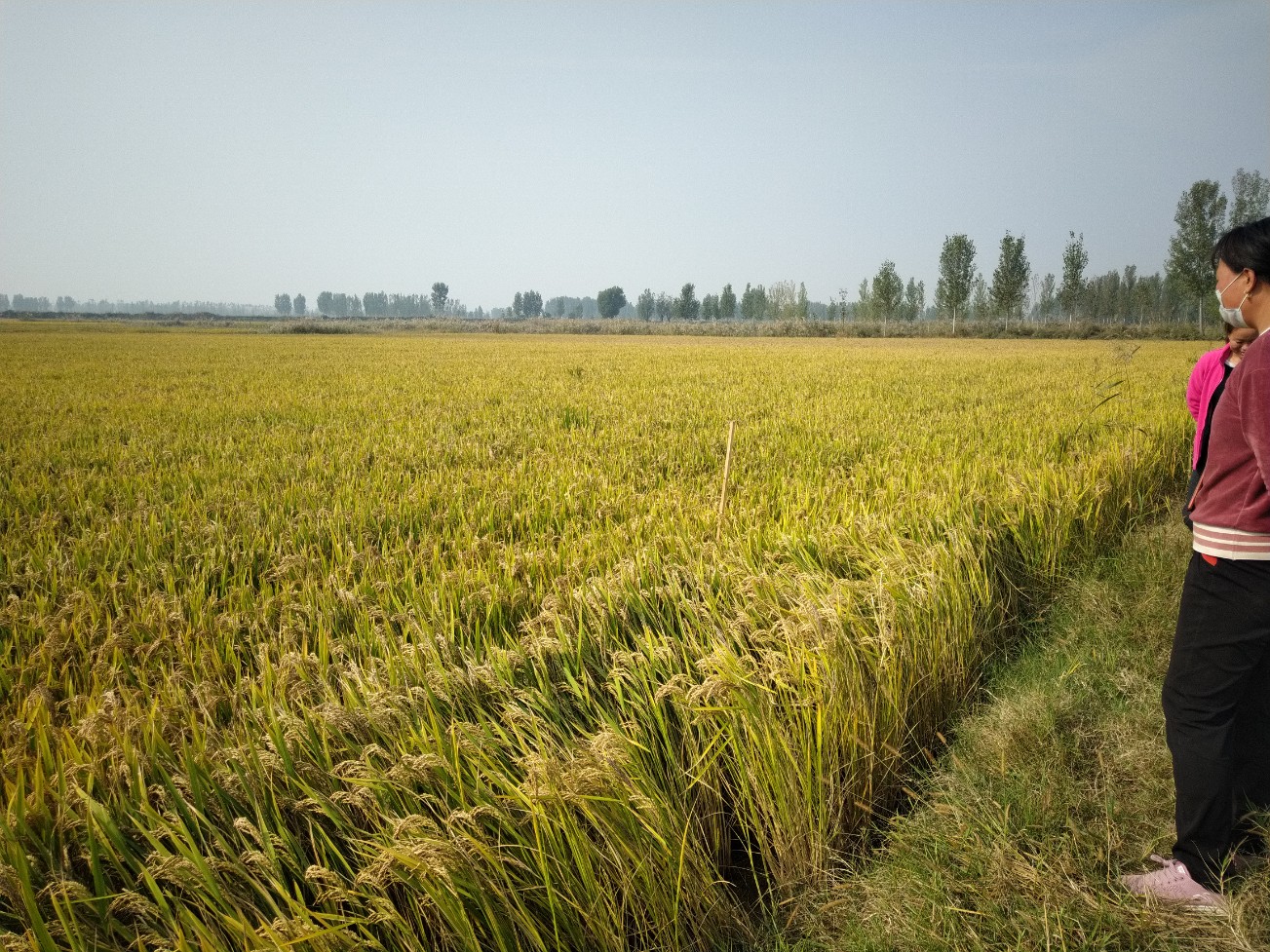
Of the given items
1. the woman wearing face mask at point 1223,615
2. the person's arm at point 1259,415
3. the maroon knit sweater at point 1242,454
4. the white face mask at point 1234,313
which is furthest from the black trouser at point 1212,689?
the white face mask at point 1234,313

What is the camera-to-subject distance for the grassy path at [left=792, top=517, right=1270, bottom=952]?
1889mm

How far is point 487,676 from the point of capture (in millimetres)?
2211

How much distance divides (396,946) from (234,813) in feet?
1.75

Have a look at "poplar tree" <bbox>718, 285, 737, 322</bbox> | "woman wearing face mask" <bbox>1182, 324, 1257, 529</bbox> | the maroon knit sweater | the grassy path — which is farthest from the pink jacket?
"poplar tree" <bbox>718, 285, 737, 322</bbox>

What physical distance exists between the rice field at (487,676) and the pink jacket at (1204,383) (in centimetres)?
118

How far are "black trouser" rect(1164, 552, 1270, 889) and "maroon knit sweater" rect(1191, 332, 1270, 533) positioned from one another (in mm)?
138

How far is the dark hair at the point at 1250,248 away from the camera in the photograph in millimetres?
2029

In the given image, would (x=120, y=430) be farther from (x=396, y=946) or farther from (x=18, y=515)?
(x=396, y=946)

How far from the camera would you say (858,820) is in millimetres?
2561

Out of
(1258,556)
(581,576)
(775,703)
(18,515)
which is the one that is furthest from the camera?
(18,515)

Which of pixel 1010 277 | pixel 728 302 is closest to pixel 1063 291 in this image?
pixel 1010 277

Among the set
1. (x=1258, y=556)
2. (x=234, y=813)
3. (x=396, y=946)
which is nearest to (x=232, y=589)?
(x=234, y=813)

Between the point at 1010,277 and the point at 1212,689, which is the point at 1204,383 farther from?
the point at 1010,277

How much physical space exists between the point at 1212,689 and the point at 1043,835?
0.68m
